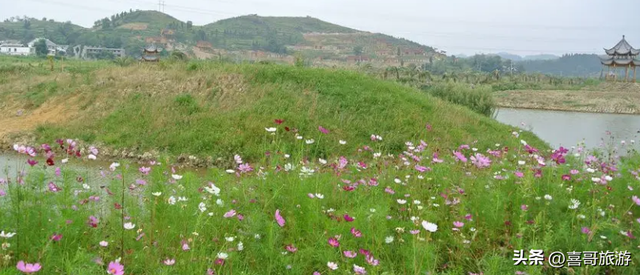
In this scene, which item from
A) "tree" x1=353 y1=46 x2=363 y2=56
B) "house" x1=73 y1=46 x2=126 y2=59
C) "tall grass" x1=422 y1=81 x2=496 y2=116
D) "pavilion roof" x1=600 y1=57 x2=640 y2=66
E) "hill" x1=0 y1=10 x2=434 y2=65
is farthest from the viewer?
"tree" x1=353 y1=46 x2=363 y2=56

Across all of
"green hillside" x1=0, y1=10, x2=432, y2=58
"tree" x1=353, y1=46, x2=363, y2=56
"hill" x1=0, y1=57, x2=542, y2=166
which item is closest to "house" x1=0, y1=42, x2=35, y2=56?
"green hillside" x1=0, y1=10, x2=432, y2=58

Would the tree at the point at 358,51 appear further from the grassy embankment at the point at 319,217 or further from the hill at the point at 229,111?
the grassy embankment at the point at 319,217

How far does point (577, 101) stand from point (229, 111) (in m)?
28.5

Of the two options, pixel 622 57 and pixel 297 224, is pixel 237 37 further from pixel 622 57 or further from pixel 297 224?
pixel 297 224

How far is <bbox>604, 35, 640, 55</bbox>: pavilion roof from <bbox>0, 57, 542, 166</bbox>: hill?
3913 centimetres

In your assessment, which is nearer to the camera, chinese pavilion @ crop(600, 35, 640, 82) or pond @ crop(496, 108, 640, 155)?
pond @ crop(496, 108, 640, 155)

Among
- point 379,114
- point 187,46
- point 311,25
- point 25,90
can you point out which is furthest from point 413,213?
point 311,25

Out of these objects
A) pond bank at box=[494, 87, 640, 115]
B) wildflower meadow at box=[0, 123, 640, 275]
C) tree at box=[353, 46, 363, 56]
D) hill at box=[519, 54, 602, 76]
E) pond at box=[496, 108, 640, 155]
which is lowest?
pond at box=[496, 108, 640, 155]

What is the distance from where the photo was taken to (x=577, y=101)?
112ft

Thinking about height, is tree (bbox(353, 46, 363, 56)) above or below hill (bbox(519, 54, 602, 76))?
below

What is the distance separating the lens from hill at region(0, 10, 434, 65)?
86062 mm

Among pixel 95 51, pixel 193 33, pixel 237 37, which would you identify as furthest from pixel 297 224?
pixel 237 37

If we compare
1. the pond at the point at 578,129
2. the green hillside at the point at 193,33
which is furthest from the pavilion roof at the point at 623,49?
the green hillside at the point at 193,33

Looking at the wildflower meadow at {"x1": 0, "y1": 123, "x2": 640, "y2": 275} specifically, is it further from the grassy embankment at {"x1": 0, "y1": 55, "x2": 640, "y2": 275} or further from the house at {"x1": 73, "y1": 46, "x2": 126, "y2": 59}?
the house at {"x1": 73, "y1": 46, "x2": 126, "y2": 59}
